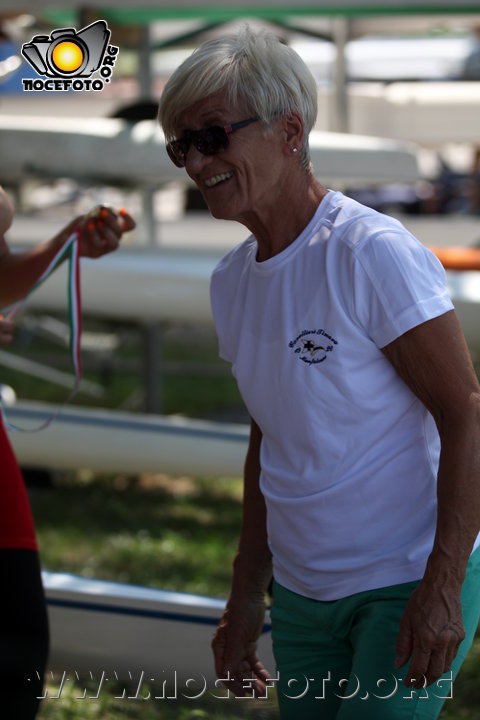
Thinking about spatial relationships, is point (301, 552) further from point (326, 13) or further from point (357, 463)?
point (326, 13)

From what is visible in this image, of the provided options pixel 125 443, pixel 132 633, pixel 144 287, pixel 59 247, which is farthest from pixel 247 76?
pixel 144 287

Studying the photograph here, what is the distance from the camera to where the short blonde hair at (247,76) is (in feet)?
5.05

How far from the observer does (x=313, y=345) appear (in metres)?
1.56

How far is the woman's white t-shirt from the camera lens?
152 centimetres

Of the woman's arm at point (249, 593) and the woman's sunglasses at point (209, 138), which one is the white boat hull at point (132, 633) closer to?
the woman's arm at point (249, 593)

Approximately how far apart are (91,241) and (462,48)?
22.6 ft

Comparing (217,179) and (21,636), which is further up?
(217,179)

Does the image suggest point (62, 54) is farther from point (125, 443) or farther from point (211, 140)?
point (125, 443)

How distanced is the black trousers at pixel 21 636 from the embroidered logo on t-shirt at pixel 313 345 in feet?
2.34

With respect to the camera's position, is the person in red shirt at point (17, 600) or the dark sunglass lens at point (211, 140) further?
the person in red shirt at point (17, 600)

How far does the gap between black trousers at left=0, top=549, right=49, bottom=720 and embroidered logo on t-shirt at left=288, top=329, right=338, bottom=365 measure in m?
0.71

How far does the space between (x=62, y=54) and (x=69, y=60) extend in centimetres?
3

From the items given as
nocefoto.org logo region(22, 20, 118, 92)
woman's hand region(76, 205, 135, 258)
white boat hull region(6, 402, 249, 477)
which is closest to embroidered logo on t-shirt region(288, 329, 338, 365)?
woman's hand region(76, 205, 135, 258)

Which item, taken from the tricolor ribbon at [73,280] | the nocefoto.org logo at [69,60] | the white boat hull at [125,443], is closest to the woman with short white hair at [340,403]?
the tricolor ribbon at [73,280]
